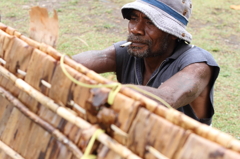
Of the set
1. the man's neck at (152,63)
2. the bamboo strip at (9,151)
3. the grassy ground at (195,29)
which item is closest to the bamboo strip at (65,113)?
the bamboo strip at (9,151)

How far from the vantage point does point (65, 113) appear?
3.28 ft

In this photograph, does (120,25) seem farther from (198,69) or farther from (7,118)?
(7,118)

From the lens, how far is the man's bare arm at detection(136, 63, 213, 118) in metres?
1.56

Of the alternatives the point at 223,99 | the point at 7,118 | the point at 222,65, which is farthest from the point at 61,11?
the point at 7,118

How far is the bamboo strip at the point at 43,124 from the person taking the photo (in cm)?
99

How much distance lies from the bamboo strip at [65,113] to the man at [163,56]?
0.80 m

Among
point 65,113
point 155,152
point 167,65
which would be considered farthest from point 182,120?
point 167,65

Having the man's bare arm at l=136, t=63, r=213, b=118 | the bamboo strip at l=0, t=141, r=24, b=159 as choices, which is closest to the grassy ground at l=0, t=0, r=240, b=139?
the man's bare arm at l=136, t=63, r=213, b=118

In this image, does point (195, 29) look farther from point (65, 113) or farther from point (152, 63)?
point (65, 113)

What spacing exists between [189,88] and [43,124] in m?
0.85

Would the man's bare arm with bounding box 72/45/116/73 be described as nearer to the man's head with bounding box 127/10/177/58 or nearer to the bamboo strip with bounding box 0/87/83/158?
the man's head with bounding box 127/10/177/58

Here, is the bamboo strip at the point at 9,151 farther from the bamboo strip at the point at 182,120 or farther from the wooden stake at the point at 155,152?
the wooden stake at the point at 155,152

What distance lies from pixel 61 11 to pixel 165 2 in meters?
4.32

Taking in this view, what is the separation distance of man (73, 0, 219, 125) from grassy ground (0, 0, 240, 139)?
1310 mm
